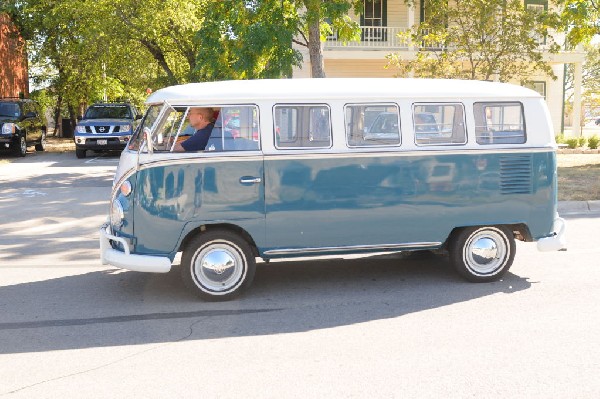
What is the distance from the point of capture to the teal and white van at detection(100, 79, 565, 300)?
21.9 feet

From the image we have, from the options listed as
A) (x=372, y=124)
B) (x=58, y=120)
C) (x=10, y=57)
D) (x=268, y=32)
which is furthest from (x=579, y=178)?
(x=58, y=120)

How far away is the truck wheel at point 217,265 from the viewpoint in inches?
268

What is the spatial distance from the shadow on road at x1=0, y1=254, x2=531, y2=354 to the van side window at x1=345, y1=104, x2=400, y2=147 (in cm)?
155

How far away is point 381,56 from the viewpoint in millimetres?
27844

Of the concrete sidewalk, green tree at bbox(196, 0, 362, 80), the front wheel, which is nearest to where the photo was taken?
the front wheel

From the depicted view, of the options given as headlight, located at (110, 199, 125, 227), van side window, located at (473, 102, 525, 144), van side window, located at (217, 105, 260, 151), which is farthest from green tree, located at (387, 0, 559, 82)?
headlight, located at (110, 199, 125, 227)

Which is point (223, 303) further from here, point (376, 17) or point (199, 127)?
point (376, 17)

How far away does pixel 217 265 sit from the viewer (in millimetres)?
6848

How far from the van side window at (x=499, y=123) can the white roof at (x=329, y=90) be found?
12 cm

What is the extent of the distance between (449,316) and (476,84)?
2584 millimetres

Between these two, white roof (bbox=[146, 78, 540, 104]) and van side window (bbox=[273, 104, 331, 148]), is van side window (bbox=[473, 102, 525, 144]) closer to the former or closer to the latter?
white roof (bbox=[146, 78, 540, 104])

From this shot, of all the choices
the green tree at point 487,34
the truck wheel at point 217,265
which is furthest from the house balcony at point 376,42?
the truck wheel at point 217,265

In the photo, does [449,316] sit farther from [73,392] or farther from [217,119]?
[73,392]

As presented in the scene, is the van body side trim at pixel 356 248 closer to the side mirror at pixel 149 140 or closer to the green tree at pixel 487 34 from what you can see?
the side mirror at pixel 149 140
